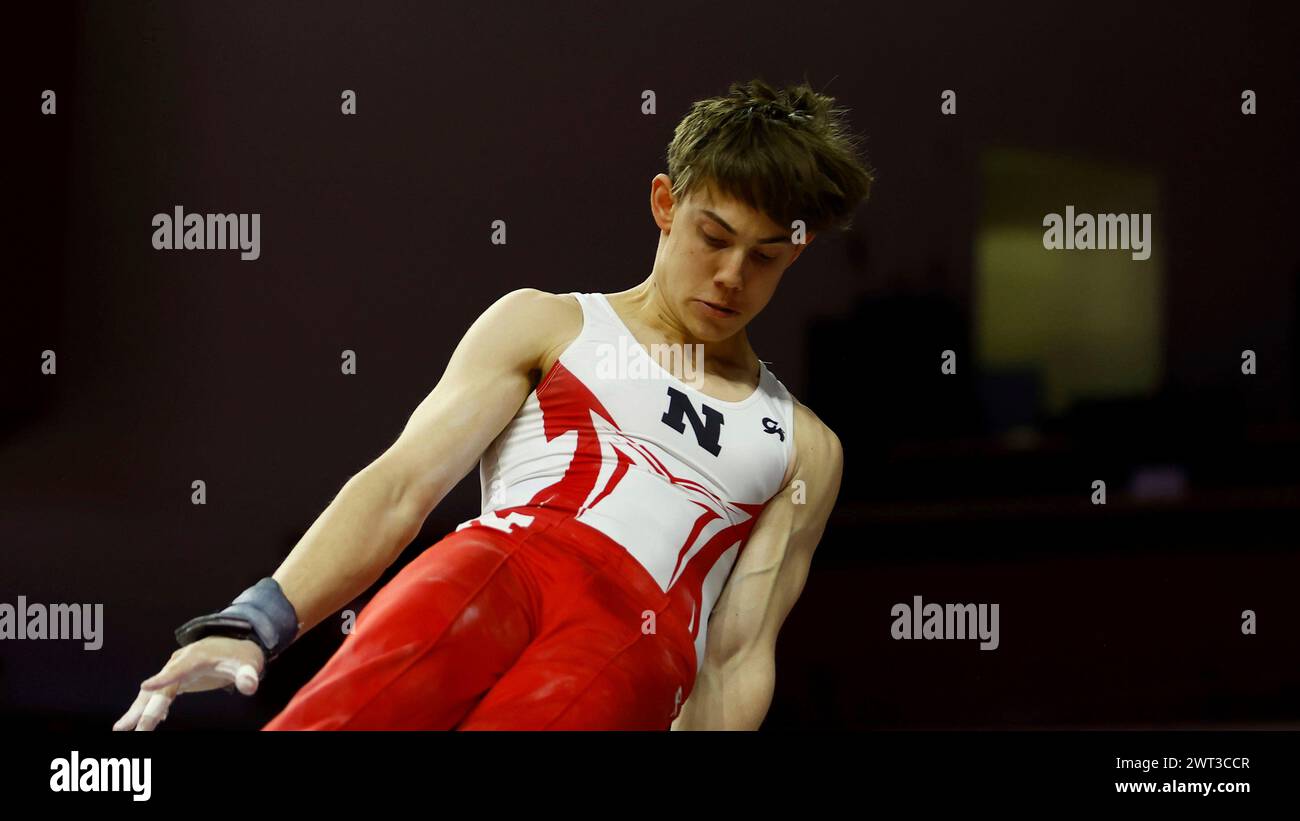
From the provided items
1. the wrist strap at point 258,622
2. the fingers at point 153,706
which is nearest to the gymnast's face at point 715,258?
the wrist strap at point 258,622

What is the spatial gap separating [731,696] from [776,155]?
1064 mm

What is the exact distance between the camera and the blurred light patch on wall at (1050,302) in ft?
7.97

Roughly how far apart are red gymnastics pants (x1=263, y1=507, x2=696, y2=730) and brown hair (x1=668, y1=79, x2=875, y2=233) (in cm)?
72

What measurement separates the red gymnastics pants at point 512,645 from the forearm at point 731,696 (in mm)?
96

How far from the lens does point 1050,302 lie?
96.0 inches

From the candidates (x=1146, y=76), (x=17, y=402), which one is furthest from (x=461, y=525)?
(x=1146, y=76)

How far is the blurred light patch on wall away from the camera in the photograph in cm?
243

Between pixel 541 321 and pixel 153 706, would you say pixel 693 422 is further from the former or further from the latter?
pixel 153 706

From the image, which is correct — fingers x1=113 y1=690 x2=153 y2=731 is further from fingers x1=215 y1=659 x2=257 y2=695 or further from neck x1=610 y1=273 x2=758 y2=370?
neck x1=610 y1=273 x2=758 y2=370

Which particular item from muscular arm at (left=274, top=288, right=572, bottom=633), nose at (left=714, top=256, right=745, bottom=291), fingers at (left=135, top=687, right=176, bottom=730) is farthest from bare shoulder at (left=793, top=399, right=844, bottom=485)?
fingers at (left=135, top=687, right=176, bottom=730)

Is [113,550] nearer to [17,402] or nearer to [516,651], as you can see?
[17,402]

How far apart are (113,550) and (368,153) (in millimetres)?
951

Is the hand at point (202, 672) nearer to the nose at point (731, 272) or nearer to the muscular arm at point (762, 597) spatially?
the muscular arm at point (762, 597)

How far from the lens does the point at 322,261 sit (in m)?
2.40
